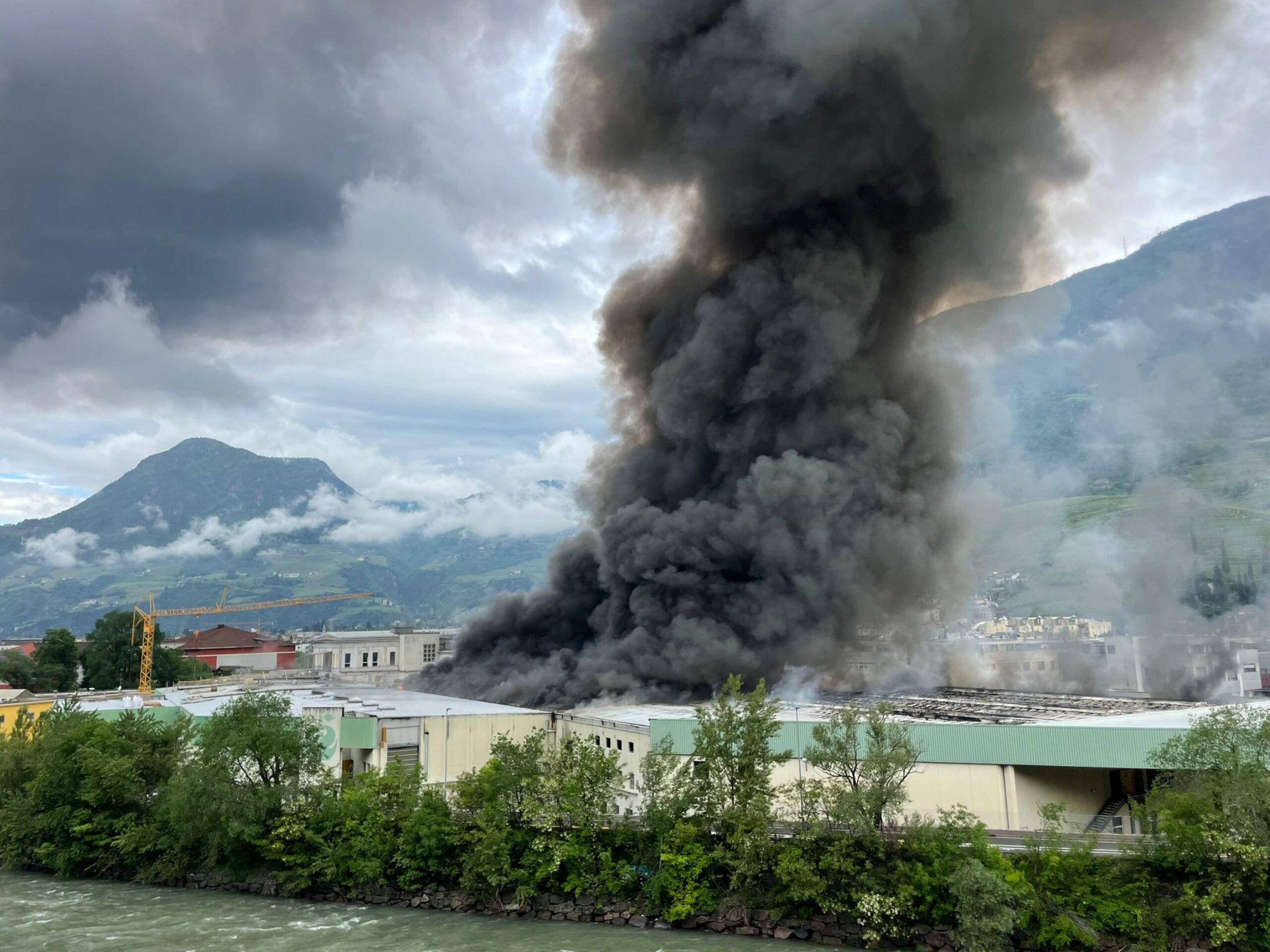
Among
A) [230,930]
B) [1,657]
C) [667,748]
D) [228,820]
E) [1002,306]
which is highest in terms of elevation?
[1002,306]

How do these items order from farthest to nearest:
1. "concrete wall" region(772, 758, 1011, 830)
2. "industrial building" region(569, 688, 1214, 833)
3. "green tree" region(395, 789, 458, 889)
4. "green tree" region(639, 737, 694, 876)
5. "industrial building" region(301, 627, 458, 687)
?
"industrial building" region(301, 627, 458, 687) → "green tree" region(395, 789, 458, 889) → "concrete wall" region(772, 758, 1011, 830) → "industrial building" region(569, 688, 1214, 833) → "green tree" region(639, 737, 694, 876)

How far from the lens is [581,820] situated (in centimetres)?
3100

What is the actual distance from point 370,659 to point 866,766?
259 ft

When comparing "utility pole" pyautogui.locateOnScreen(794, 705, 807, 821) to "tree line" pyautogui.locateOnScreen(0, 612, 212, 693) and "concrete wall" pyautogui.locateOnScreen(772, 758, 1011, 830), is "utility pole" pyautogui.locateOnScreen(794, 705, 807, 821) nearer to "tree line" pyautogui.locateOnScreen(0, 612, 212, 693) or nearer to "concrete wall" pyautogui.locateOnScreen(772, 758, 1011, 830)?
"concrete wall" pyautogui.locateOnScreen(772, 758, 1011, 830)

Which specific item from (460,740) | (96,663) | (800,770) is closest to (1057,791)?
(800,770)

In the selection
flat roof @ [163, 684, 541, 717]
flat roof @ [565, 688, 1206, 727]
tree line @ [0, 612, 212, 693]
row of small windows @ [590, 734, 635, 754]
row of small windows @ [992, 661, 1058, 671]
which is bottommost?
row of small windows @ [590, 734, 635, 754]

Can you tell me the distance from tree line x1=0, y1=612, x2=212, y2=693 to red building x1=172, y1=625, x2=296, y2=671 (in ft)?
60.4

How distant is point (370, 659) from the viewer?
9869cm

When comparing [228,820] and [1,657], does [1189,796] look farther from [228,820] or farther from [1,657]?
[1,657]

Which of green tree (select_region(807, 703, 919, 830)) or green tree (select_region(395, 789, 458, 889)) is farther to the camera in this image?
green tree (select_region(395, 789, 458, 889))

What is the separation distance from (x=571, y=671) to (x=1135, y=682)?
41357mm

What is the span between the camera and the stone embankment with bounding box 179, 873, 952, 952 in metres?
27.4

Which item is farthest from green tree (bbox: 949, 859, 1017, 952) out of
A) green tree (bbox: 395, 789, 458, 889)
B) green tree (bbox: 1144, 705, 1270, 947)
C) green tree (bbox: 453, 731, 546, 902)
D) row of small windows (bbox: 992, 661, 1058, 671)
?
row of small windows (bbox: 992, 661, 1058, 671)

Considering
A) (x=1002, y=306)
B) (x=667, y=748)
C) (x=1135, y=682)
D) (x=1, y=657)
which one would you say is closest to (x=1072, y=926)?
(x=667, y=748)
